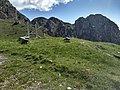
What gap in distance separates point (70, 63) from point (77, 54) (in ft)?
13.7

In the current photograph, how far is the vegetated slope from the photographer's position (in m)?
17.0

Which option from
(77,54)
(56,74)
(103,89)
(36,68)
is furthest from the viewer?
(77,54)

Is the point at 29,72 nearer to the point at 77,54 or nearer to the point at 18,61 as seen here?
the point at 18,61

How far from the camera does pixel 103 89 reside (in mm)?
16484

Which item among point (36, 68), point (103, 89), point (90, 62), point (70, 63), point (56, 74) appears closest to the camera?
point (103, 89)

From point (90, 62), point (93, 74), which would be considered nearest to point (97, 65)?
point (90, 62)

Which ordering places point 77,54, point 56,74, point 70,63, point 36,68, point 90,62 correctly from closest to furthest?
point 56,74
point 36,68
point 70,63
point 90,62
point 77,54

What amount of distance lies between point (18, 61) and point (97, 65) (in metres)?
6.83

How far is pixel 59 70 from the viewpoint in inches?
763

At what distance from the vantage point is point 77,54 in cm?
2520

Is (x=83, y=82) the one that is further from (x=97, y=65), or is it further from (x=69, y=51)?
(x=69, y=51)

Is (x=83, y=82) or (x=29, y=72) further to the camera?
(x=29, y=72)

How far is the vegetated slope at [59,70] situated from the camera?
1695 centimetres

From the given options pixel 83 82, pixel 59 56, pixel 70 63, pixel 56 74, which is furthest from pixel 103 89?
pixel 59 56
